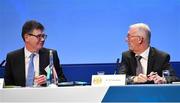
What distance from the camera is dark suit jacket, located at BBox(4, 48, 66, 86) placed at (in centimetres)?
387

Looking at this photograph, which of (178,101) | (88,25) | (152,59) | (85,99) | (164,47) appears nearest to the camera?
(178,101)

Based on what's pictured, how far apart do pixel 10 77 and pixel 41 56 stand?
14.0 inches

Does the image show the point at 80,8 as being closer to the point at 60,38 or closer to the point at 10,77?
the point at 60,38

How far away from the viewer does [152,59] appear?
12.2 ft

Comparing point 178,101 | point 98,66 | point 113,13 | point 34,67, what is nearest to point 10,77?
point 34,67

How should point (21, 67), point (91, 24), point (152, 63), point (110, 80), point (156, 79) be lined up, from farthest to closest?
point (91, 24) < point (21, 67) < point (152, 63) < point (156, 79) < point (110, 80)

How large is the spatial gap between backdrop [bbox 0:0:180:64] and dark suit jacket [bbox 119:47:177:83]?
0.79 m

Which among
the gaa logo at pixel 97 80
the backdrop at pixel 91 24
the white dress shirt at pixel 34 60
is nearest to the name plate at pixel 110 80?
the gaa logo at pixel 97 80

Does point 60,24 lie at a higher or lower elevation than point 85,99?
higher

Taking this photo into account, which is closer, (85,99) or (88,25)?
(85,99)

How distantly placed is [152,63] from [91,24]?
1.30 metres

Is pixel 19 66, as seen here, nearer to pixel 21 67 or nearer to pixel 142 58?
pixel 21 67

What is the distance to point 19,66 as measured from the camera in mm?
3918

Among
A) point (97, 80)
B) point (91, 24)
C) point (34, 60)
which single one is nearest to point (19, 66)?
point (34, 60)
